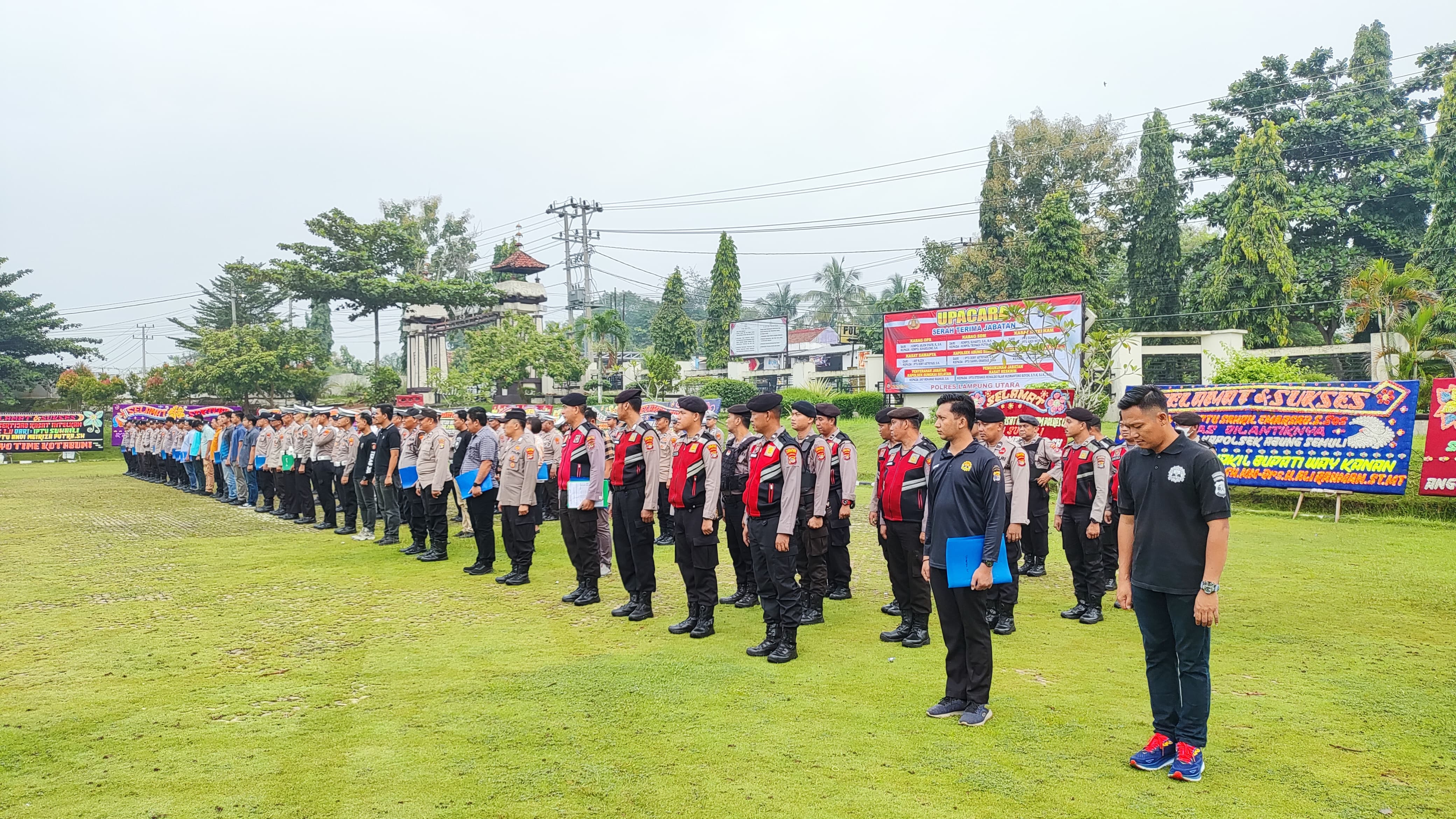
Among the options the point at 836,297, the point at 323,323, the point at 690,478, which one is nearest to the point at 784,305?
the point at 836,297

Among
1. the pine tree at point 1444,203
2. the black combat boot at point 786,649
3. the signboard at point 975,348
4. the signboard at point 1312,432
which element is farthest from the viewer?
the pine tree at point 1444,203

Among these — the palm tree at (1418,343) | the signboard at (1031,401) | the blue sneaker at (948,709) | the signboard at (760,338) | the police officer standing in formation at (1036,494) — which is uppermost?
the signboard at (760,338)

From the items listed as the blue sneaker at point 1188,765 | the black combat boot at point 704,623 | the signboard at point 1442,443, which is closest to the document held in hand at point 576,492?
the black combat boot at point 704,623

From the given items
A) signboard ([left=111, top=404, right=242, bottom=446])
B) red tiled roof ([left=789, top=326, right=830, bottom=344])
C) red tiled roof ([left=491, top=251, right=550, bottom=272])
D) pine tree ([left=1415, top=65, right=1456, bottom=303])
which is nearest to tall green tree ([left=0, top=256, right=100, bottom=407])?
signboard ([left=111, top=404, right=242, bottom=446])

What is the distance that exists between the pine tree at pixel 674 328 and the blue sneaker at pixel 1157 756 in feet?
162

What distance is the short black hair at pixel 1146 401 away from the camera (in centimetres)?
408

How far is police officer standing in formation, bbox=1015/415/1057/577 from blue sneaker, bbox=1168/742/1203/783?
4.22 meters

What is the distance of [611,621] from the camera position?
7270mm

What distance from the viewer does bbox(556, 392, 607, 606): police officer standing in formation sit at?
25.0 ft

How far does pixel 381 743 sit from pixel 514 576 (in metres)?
4.39

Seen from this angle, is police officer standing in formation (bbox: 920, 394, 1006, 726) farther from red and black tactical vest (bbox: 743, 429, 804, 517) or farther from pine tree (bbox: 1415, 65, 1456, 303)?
pine tree (bbox: 1415, 65, 1456, 303)

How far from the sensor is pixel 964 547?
477 centimetres

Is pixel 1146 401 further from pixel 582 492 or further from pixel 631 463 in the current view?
pixel 582 492

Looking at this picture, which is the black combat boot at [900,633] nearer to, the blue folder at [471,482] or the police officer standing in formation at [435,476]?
the blue folder at [471,482]
